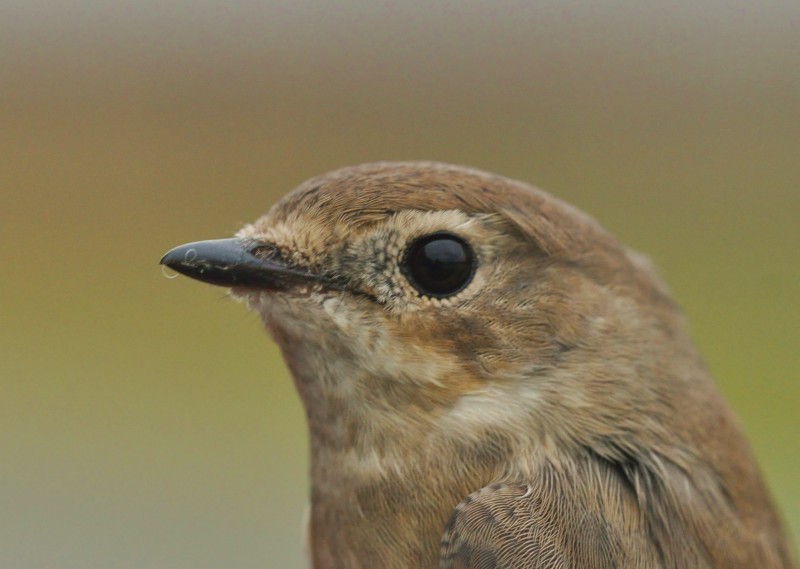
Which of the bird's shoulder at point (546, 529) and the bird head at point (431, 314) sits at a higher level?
the bird head at point (431, 314)

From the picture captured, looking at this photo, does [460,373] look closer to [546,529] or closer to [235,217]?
[546,529]

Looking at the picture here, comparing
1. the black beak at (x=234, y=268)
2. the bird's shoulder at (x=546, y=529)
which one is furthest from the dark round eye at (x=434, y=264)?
the bird's shoulder at (x=546, y=529)

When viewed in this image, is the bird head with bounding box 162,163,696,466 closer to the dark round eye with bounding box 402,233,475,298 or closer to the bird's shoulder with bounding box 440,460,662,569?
the dark round eye with bounding box 402,233,475,298

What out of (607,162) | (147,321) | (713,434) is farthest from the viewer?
(607,162)

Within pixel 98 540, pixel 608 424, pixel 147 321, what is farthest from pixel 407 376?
pixel 147 321

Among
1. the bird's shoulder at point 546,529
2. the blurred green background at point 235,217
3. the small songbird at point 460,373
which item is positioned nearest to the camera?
the bird's shoulder at point 546,529

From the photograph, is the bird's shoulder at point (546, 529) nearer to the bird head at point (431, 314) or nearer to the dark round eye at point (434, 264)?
the bird head at point (431, 314)

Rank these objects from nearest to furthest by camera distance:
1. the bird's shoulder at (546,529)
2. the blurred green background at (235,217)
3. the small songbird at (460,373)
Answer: the bird's shoulder at (546,529) → the small songbird at (460,373) → the blurred green background at (235,217)

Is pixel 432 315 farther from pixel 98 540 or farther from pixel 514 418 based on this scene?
pixel 98 540

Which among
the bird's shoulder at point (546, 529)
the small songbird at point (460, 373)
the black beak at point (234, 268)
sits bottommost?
the bird's shoulder at point (546, 529)
